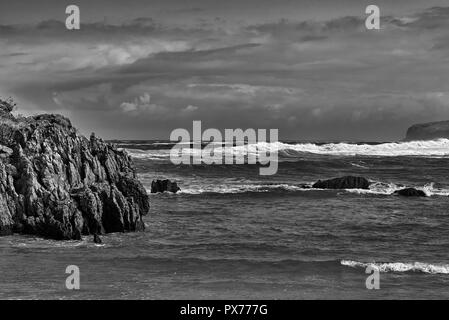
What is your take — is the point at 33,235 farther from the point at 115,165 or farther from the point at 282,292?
the point at 282,292

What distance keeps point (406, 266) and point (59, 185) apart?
13947 millimetres

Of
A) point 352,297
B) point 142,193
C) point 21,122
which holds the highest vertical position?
point 21,122

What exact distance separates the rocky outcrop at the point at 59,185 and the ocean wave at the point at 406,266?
10.2 meters

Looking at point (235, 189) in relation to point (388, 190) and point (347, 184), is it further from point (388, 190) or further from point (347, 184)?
point (388, 190)

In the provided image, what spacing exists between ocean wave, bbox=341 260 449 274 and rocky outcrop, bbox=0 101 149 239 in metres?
10.2

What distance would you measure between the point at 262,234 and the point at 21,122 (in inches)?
474

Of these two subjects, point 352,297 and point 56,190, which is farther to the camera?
point 56,190

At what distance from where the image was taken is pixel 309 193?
45094 millimetres

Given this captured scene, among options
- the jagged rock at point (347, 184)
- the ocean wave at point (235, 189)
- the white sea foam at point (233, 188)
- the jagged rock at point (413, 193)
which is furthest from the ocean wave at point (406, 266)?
the jagged rock at point (347, 184)

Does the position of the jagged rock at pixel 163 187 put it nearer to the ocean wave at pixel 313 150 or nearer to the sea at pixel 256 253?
the sea at pixel 256 253

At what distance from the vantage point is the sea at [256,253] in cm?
1920
